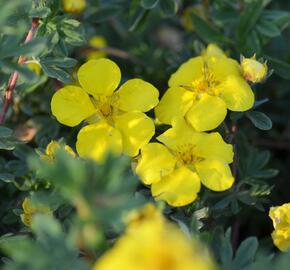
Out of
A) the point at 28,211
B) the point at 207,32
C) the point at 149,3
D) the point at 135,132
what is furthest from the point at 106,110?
the point at 207,32

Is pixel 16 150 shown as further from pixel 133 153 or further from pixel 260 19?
pixel 260 19

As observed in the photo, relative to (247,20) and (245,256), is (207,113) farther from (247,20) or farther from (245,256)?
(247,20)

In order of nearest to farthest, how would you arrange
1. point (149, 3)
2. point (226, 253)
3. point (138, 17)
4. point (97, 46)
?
point (226, 253), point (149, 3), point (138, 17), point (97, 46)

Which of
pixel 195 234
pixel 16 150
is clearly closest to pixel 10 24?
pixel 16 150

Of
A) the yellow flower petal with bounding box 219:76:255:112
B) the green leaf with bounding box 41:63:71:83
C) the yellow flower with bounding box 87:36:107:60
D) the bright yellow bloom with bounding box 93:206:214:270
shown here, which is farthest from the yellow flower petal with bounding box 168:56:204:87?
the bright yellow bloom with bounding box 93:206:214:270

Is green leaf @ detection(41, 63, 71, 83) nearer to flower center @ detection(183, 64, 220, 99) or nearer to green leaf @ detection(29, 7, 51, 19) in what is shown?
green leaf @ detection(29, 7, 51, 19)
